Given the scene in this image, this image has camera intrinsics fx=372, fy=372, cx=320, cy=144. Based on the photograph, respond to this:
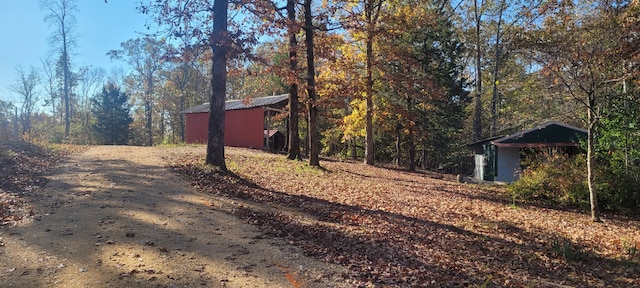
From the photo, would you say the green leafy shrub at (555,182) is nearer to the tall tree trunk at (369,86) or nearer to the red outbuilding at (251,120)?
the tall tree trunk at (369,86)

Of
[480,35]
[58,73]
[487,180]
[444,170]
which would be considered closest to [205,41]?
[487,180]

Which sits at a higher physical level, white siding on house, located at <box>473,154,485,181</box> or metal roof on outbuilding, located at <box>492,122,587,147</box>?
metal roof on outbuilding, located at <box>492,122,587,147</box>

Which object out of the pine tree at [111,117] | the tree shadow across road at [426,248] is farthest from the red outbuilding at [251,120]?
the pine tree at [111,117]

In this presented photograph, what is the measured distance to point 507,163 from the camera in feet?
65.7

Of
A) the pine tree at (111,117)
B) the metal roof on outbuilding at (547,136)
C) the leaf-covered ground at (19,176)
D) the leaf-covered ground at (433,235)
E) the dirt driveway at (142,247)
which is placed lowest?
the leaf-covered ground at (433,235)

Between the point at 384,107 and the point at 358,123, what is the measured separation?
1993 mm

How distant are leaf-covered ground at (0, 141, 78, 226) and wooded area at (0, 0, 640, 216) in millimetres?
4309

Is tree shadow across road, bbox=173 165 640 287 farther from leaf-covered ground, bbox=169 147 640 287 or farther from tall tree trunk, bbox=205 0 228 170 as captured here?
tall tree trunk, bbox=205 0 228 170

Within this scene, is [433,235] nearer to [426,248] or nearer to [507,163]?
[426,248]

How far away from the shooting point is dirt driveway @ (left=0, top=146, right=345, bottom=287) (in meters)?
4.05

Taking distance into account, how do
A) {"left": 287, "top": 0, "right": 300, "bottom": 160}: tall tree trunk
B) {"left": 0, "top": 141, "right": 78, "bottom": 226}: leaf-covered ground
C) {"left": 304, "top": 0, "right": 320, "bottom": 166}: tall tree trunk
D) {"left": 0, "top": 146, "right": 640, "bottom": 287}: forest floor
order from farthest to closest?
1. {"left": 287, "top": 0, "right": 300, "bottom": 160}: tall tree trunk
2. {"left": 304, "top": 0, "right": 320, "bottom": 166}: tall tree trunk
3. {"left": 0, "top": 141, "right": 78, "bottom": 226}: leaf-covered ground
4. {"left": 0, "top": 146, "right": 640, "bottom": 287}: forest floor

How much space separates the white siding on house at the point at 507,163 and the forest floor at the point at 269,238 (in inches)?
380

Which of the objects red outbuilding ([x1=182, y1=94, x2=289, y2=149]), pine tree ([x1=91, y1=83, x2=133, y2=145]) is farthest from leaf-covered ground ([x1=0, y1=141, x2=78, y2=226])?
pine tree ([x1=91, y1=83, x2=133, y2=145])

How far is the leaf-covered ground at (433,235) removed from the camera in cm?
490
